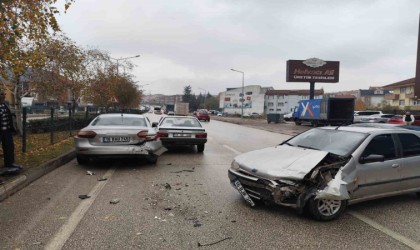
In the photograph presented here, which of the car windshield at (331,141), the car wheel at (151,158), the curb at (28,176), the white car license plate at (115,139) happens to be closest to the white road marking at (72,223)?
the curb at (28,176)

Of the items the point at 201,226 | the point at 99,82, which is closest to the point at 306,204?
the point at 201,226

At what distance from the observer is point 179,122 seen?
12.2 m

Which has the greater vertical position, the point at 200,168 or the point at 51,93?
the point at 51,93

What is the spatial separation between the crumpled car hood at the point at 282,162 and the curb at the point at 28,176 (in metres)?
3.85

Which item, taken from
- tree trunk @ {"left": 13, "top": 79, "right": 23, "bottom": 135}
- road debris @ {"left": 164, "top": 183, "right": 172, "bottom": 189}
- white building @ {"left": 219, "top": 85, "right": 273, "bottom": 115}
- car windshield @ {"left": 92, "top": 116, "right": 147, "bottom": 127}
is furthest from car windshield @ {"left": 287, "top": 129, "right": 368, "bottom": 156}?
white building @ {"left": 219, "top": 85, "right": 273, "bottom": 115}

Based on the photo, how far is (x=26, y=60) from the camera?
8.90m

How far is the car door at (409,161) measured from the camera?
556 centimetres

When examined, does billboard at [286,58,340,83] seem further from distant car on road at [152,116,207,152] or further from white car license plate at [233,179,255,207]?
white car license plate at [233,179,255,207]

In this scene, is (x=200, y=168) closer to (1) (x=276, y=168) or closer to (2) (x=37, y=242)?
(1) (x=276, y=168)

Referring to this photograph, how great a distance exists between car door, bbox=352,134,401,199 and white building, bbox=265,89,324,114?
108 m

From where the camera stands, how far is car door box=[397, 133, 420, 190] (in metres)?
5.56

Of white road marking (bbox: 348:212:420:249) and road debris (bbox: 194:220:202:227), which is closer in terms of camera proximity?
white road marking (bbox: 348:212:420:249)

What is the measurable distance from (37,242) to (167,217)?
5.24 feet

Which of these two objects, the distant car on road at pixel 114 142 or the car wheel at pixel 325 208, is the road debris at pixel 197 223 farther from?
the distant car on road at pixel 114 142
